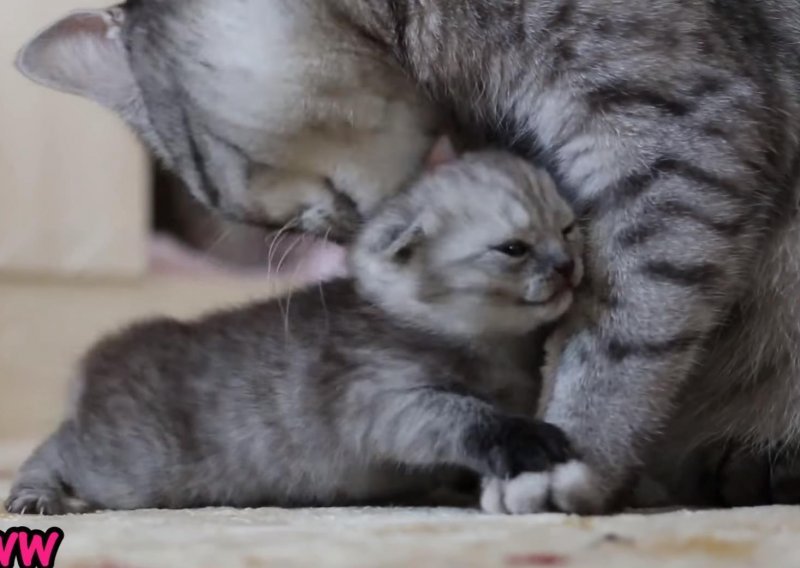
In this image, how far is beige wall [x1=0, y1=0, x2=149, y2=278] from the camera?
2451mm

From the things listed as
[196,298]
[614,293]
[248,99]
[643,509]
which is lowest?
[196,298]

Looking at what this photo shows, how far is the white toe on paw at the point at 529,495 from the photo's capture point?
1.11 metres

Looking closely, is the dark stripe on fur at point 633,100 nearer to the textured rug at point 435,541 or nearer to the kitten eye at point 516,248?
the kitten eye at point 516,248

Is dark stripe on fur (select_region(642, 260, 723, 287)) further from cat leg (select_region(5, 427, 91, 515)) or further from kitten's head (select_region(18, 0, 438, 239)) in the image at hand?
cat leg (select_region(5, 427, 91, 515))

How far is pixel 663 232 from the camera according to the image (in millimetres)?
1170

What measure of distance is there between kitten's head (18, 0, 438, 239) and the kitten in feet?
0.20

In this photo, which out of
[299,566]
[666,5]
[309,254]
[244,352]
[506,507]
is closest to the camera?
[299,566]

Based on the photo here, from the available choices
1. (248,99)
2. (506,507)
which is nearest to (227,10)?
(248,99)

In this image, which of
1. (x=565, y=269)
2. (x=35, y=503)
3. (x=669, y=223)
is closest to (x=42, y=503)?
(x=35, y=503)

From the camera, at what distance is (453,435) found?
1.17m

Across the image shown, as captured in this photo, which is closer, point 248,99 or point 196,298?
point 248,99

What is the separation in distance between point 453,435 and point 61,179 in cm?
156

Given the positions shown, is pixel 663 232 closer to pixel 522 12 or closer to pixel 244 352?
pixel 522 12

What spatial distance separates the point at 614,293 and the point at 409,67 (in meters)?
0.32
